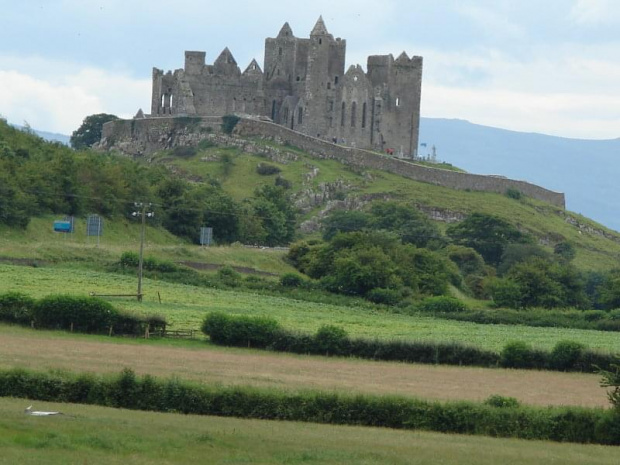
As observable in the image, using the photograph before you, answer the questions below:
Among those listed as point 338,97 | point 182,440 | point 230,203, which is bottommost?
point 182,440

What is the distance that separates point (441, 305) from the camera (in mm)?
76562

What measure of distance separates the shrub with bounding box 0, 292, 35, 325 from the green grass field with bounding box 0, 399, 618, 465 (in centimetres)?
2000

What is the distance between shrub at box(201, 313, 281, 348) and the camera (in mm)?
52281

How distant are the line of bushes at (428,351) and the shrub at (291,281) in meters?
25.8

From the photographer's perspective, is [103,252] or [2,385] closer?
[2,385]

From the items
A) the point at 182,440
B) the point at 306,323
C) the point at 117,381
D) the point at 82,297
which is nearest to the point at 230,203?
the point at 306,323

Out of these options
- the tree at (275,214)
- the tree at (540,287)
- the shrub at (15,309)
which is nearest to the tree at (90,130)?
the tree at (275,214)

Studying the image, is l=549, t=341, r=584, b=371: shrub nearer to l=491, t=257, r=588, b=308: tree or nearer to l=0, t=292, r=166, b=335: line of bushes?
l=0, t=292, r=166, b=335: line of bushes

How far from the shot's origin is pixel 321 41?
108 m

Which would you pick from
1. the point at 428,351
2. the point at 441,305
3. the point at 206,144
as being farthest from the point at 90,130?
the point at 428,351

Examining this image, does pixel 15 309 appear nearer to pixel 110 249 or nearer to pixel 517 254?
pixel 110 249

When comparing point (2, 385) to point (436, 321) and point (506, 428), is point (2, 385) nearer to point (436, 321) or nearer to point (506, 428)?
point (506, 428)

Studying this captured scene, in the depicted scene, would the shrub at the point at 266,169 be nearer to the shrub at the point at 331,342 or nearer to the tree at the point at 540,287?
the tree at the point at 540,287

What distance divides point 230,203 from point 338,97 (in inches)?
672
